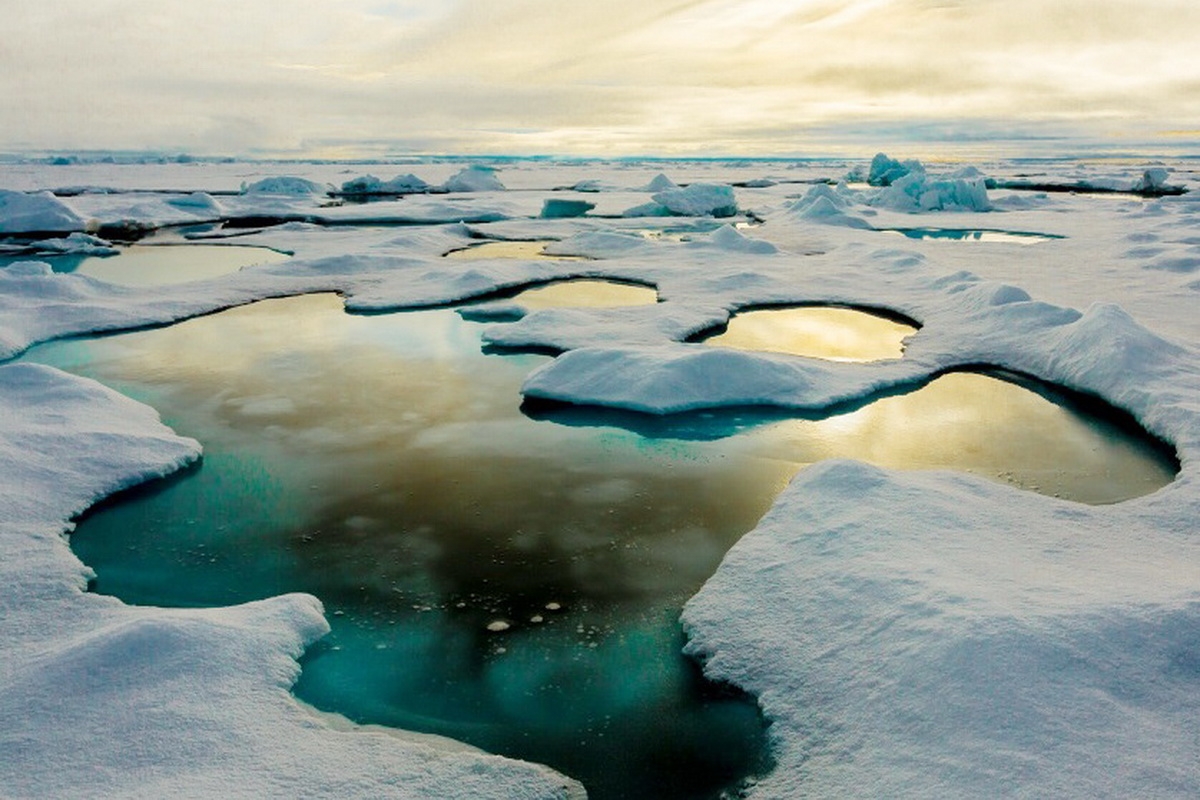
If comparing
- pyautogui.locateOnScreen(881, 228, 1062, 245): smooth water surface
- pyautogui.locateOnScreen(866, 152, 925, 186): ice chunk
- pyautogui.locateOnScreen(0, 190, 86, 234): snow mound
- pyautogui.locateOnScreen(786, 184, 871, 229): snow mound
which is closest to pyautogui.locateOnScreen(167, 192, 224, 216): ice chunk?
pyautogui.locateOnScreen(0, 190, 86, 234): snow mound

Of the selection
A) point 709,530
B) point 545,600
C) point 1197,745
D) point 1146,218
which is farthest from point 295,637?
point 1146,218

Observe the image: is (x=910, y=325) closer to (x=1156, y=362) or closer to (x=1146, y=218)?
(x=1156, y=362)

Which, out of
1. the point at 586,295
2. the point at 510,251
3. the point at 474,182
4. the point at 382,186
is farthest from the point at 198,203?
the point at 586,295

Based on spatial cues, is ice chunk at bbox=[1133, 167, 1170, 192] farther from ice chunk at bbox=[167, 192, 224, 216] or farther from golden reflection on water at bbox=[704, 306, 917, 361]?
ice chunk at bbox=[167, 192, 224, 216]

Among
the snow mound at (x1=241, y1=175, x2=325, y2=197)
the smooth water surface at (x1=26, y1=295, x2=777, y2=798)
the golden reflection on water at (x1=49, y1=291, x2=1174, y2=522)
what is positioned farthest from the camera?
the snow mound at (x1=241, y1=175, x2=325, y2=197)

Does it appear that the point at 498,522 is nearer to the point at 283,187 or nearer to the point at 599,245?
the point at 599,245

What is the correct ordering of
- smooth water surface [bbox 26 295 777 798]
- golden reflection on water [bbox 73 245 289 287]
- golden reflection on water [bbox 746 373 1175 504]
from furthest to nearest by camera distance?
golden reflection on water [bbox 73 245 289 287] → golden reflection on water [bbox 746 373 1175 504] → smooth water surface [bbox 26 295 777 798]

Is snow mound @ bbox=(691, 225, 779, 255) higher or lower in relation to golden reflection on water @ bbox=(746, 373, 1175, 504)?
higher
